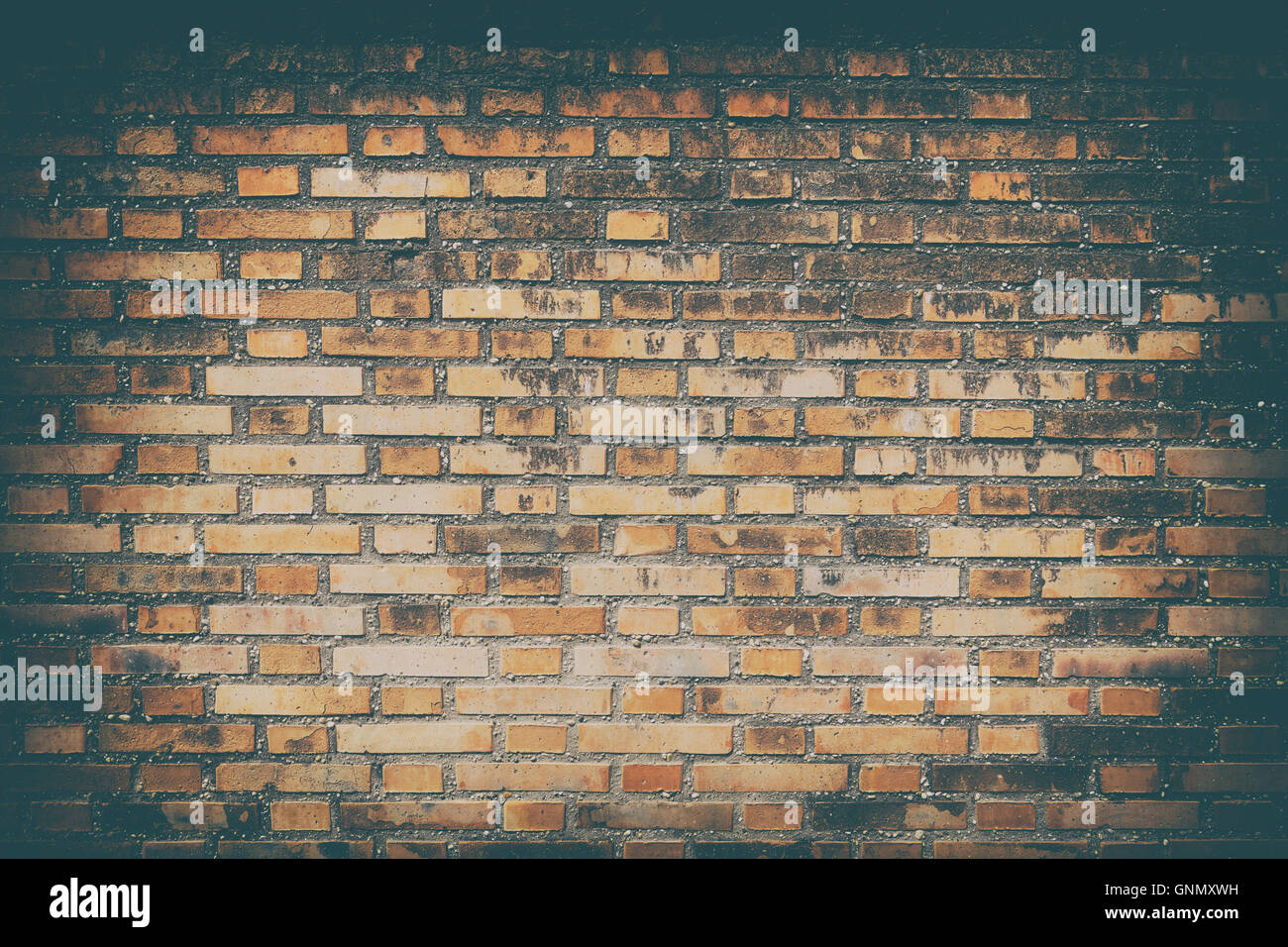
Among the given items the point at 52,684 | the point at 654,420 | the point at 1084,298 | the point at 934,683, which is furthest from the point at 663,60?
the point at 52,684

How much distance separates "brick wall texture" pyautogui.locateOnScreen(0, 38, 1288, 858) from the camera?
5.31ft

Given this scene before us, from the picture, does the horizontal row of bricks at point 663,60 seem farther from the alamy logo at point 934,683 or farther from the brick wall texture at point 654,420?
the alamy logo at point 934,683

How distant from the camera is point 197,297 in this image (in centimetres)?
161

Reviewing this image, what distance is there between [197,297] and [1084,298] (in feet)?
6.22

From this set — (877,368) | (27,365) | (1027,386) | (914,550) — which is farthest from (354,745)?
(1027,386)

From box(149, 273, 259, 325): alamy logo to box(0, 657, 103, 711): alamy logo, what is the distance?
0.79 meters

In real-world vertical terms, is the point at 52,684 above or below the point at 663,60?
below
